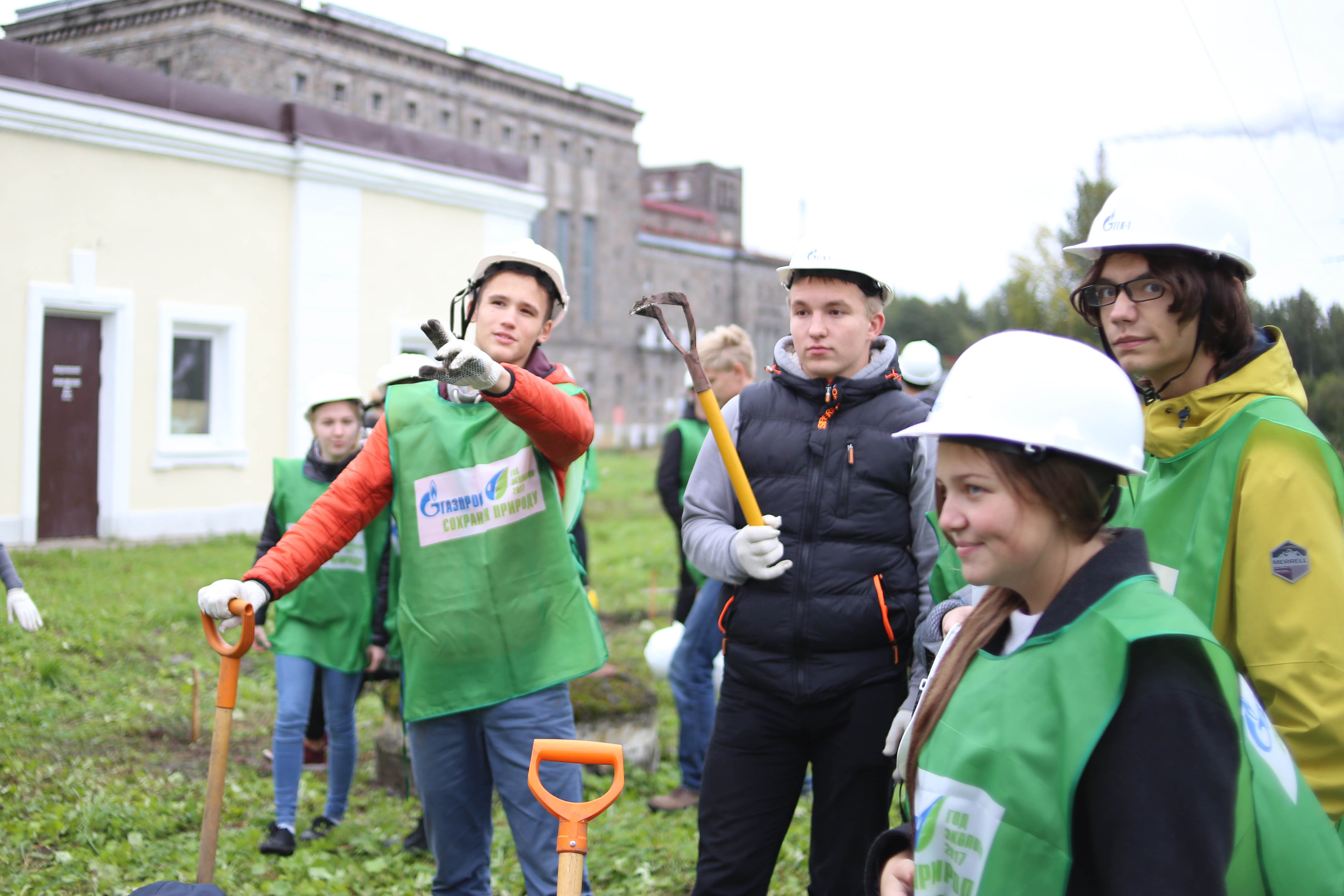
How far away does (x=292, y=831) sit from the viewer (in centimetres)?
446

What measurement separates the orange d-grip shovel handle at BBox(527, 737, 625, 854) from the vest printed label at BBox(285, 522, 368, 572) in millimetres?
2383

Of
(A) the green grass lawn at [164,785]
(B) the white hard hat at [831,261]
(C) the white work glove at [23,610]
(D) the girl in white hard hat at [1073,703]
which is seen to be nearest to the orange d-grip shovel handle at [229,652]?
(A) the green grass lawn at [164,785]

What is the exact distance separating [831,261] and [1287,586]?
4.53 ft

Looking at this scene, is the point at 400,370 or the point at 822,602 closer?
the point at 822,602

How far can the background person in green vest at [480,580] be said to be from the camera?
117 inches

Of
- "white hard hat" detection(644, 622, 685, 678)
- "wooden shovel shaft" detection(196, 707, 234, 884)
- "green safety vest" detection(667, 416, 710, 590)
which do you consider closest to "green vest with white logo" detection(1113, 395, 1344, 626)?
"wooden shovel shaft" detection(196, 707, 234, 884)

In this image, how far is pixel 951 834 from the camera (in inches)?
57.0

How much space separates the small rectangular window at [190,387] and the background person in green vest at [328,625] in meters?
8.82

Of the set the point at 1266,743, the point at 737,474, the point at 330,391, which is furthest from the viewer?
the point at 330,391

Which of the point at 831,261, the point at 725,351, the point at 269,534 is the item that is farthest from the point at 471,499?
the point at 725,351

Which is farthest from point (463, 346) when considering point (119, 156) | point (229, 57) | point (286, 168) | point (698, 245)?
point (698, 245)

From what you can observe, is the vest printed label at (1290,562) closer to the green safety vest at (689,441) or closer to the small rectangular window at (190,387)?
the green safety vest at (689,441)

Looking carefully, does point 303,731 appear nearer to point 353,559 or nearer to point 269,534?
point 353,559

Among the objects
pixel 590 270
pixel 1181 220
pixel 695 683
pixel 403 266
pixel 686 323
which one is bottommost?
pixel 695 683
